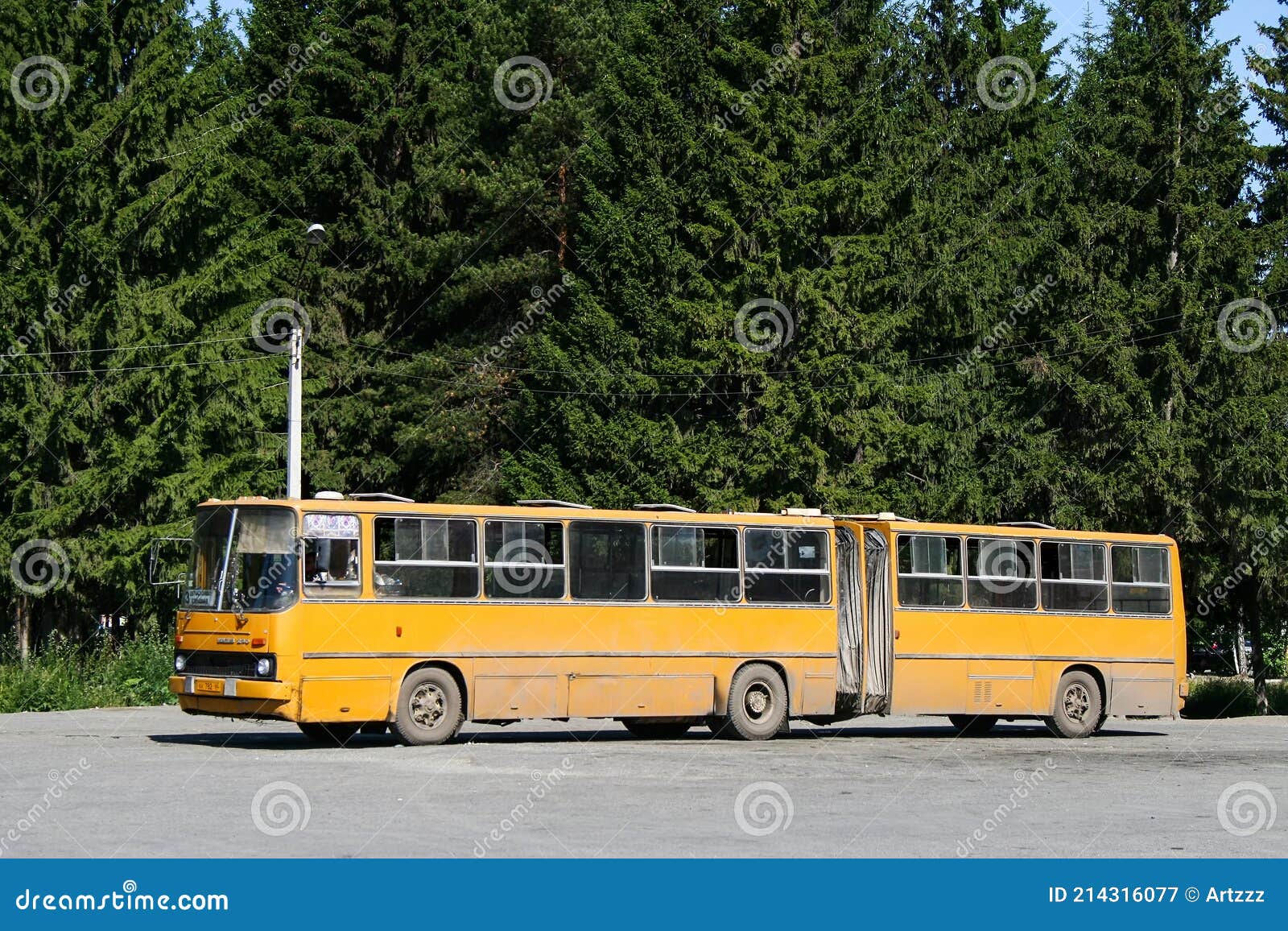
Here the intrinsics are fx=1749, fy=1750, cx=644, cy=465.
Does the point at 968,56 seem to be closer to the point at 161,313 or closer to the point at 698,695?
the point at 161,313

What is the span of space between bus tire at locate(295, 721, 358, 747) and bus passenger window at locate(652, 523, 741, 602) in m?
4.29

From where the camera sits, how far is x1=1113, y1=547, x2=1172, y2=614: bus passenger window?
86.7 feet

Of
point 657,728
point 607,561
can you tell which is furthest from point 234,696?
point 657,728

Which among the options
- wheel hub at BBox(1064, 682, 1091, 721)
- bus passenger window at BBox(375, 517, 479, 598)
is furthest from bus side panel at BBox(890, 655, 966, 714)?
bus passenger window at BBox(375, 517, 479, 598)

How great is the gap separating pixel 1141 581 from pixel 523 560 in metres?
10.4

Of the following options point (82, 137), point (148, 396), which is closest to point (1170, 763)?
point (148, 396)

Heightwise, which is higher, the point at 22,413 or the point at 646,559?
the point at 22,413

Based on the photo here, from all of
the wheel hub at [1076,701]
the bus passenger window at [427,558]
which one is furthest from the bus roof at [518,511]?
the wheel hub at [1076,701]

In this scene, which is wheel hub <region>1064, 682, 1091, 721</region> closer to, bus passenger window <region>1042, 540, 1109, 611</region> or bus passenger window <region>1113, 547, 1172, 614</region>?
bus passenger window <region>1042, 540, 1109, 611</region>

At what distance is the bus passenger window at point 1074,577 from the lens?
25.8 meters

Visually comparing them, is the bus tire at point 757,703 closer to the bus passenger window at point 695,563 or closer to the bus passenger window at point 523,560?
the bus passenger window at point 695,563

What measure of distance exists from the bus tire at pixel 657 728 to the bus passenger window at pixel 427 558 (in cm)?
389

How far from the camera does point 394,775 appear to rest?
1662cm

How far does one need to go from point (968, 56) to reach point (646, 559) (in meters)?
27.5
